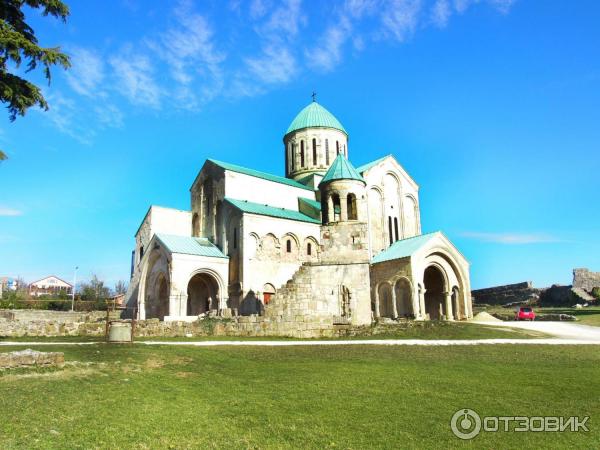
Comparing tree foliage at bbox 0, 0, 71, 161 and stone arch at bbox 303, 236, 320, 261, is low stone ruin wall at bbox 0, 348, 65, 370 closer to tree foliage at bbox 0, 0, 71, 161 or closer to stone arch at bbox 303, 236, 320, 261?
tree foliage at bbox 0, 0, 71, 161

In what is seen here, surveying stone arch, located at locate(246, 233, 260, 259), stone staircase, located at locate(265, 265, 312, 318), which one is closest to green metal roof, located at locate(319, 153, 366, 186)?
stone staircase, located at locate(265, 265, 312, 318)

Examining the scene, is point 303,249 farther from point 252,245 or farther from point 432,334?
point 432,334

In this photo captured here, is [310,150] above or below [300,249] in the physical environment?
above

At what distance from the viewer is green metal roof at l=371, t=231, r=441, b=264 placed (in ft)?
95.6

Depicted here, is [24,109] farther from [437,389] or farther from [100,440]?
[437,389]

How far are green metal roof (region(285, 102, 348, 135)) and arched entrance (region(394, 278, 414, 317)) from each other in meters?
15.5

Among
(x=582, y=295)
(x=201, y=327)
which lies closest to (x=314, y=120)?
(x=201, y=327)

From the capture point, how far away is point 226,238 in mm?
30578

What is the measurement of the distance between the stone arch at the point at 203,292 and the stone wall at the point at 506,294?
95.5 feet

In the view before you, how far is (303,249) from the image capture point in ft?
103

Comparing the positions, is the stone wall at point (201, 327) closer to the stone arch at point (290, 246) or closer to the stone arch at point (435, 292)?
the stone arch at point (290, 246)

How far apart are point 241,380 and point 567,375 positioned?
689 centimetres

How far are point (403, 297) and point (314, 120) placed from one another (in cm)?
1704

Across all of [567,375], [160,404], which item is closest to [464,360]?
[567,375]
